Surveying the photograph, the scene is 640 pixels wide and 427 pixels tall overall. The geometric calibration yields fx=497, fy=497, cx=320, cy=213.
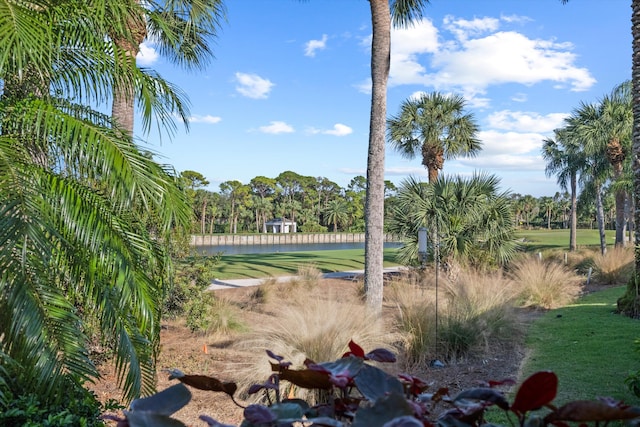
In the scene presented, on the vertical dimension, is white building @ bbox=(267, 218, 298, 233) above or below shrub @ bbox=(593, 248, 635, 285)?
above

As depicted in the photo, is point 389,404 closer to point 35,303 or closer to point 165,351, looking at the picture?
point 35,303

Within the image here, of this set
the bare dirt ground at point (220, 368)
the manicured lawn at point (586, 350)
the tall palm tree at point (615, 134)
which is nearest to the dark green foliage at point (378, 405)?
the bare dirt ground at point (220, 368)

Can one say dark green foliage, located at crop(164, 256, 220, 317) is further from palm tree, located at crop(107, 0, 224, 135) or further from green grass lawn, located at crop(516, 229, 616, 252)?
green grass lawn, located at crop(516, 229, 616, 252)

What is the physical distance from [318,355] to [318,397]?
77cm

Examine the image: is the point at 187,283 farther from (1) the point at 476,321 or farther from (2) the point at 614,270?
(2) the point at 614,270

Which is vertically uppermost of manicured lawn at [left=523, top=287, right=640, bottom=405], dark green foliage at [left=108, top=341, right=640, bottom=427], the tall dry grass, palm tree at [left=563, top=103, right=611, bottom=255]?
palm tree at [left=563, top=103, right=611, bottom=255]

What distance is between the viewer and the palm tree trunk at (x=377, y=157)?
998 cm

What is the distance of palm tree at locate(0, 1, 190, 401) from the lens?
11.4ft

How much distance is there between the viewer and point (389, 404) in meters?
0.96

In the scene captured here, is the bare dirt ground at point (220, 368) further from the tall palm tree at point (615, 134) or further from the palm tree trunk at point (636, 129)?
the tall palm tree at point (615, 134)

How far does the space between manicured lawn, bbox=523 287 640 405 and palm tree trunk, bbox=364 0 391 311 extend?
3.08m

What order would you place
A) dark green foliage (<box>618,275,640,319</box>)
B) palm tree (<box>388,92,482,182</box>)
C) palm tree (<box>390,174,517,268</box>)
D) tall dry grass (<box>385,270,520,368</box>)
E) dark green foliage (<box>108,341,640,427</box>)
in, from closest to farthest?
dark green foliage (<box>108,341,640,427</box>) → tall dry grass (<box>385,270,520,368</box>) → dark green foliage (<box>618,275,640,319</box>) → palm tree (<box>390,174,517,268</box>) → palm tree (<box>388,92,482,182</box>)

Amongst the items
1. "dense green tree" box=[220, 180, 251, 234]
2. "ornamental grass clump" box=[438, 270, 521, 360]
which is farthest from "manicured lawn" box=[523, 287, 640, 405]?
"dense green tree" box=[220, 180, 251, 234]

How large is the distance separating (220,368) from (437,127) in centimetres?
1743
